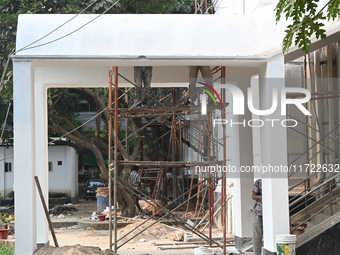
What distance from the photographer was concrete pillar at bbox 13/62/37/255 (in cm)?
880

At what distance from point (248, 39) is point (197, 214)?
35.7 ft

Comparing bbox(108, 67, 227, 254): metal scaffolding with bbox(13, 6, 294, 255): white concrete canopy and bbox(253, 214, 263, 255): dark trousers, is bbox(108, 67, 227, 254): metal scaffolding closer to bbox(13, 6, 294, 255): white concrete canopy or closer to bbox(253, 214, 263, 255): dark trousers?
bbox(253, 214, 263, 255): dark trousers

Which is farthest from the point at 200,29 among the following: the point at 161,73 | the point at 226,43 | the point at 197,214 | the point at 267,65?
the point at 197,214

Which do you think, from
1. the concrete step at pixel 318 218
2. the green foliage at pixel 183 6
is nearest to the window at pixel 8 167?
the green foliage at pixel 183 6

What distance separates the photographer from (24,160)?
896 cm

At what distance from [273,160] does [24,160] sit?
13.0 ft

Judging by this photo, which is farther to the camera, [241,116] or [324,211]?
[241,116]

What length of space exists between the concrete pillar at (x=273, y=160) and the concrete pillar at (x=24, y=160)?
3.73m

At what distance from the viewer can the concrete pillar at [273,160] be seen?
890 cm

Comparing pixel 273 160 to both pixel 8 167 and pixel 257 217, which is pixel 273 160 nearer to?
pixel 257 217

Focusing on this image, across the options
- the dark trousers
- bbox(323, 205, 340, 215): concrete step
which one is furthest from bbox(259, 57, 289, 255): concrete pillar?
bbox(323, 205, 340, 215): concrete step

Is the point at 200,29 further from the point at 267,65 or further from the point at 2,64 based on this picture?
the point at 2,64

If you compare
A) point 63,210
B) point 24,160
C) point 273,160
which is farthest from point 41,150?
point 63,210

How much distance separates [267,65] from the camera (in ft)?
30.3
